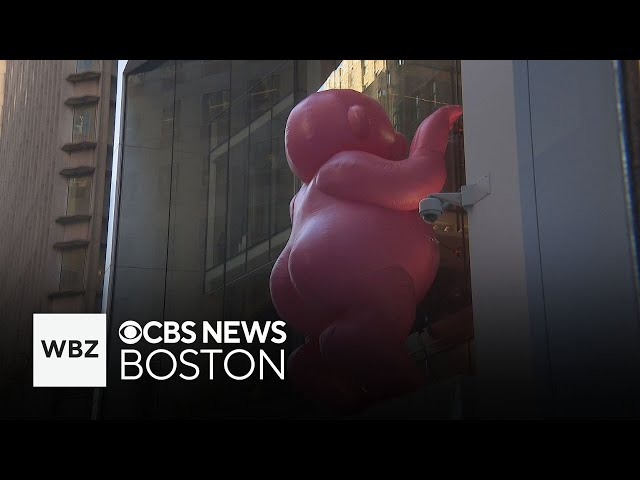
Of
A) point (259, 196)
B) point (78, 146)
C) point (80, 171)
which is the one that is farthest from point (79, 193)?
point (259, 196)

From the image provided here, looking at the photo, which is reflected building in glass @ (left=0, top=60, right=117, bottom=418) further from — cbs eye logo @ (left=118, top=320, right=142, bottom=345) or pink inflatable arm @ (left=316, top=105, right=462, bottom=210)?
pink inflatable arm @ (left=316, top=105, right=462, bottom=210)

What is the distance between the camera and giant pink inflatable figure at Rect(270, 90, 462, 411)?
712 cm

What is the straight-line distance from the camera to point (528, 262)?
6.27m

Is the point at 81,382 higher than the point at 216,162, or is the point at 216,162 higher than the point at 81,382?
the point at 216,162

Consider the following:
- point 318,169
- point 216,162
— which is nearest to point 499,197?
point 318,169

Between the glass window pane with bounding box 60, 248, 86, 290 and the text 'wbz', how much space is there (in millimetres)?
7354

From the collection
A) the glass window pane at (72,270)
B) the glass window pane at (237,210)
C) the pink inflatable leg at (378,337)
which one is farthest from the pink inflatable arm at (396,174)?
the glass window pane at (72,270)

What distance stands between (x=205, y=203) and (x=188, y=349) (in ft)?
9.88

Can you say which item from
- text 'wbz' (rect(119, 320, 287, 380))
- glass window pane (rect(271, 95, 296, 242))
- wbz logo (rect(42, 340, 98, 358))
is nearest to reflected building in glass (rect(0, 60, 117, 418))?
text 'wbz' (rect(119, 320, 287, 380))

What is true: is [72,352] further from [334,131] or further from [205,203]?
[205,203]

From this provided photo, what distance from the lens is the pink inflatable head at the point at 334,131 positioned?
7.86 metres

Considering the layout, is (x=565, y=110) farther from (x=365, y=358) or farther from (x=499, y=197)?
(x=365, y=358)

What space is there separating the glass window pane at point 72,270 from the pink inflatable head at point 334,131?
14896 millimetres

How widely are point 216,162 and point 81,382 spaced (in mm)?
5121
